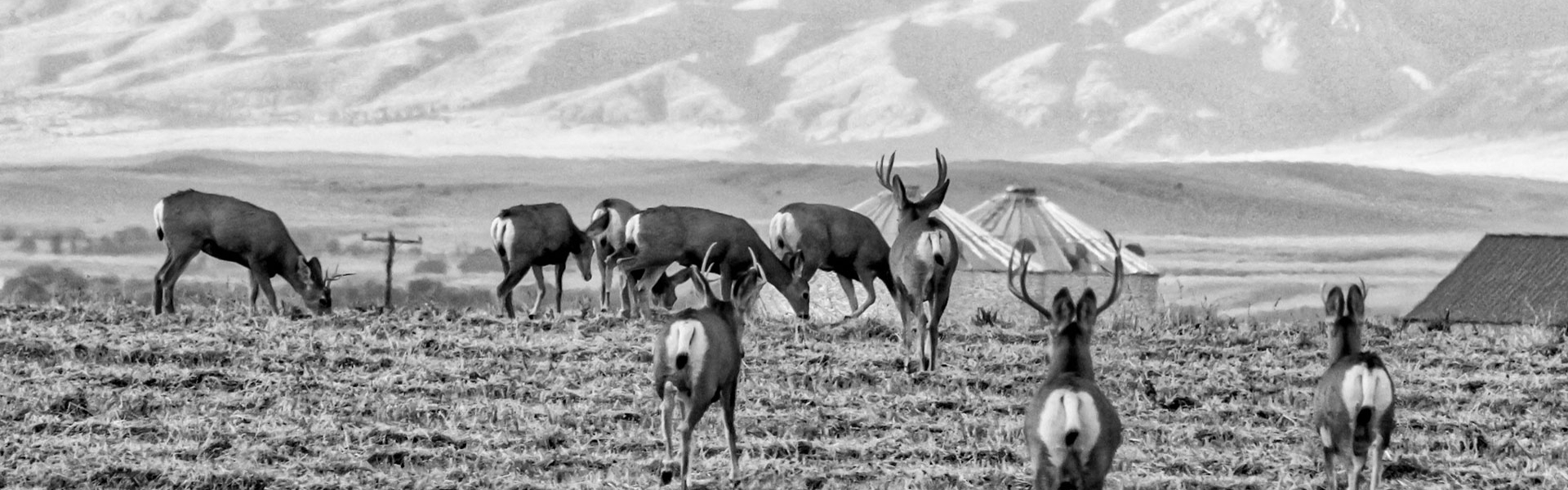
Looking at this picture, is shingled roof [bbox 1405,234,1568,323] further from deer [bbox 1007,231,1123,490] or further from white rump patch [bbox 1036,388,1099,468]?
white rump patch [bbox 1036,388,1099,468]

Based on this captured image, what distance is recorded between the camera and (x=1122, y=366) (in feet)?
58.0

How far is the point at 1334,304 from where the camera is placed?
38.8 feet

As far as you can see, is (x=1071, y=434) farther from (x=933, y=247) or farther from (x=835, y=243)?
(x=835, y=243)

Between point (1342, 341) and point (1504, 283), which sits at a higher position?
point (1504, 283)

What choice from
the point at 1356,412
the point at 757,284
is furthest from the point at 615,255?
the point at 1356,412

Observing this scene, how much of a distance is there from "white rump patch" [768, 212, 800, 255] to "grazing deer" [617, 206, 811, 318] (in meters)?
0.15

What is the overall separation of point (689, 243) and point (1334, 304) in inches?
402

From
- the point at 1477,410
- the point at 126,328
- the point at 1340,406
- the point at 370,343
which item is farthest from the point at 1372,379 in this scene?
the point at 126,328

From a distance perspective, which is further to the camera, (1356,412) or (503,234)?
(503,234)

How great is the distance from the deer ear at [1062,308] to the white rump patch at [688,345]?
6.69ft

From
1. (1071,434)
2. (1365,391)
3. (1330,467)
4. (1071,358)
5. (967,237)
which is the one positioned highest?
(967,237)

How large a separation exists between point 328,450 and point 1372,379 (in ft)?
18.8

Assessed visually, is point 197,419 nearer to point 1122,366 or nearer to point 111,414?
point 111,414

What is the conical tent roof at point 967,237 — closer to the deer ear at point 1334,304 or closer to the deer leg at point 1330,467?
the deer ear at point 1334,304
